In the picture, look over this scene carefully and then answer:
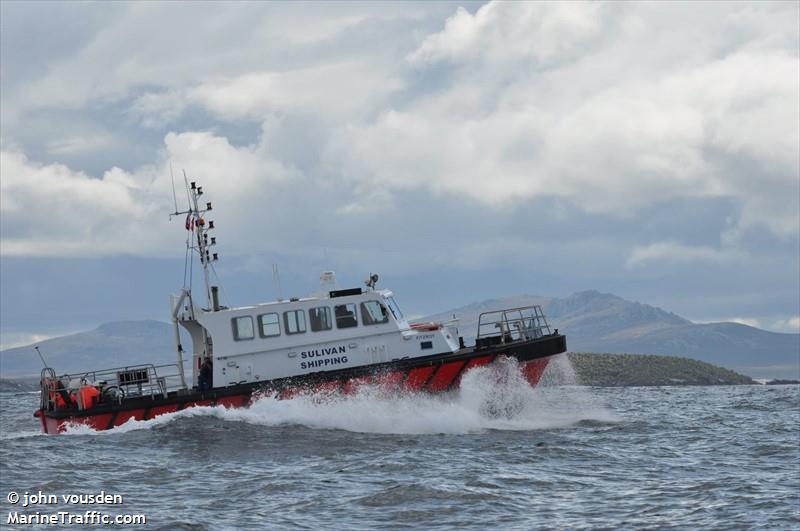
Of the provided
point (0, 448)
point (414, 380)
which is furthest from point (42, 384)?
point (414, 380)

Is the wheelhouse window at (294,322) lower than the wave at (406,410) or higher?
higher

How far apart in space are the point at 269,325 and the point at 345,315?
189cm

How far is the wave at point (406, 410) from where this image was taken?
25156 millimetres

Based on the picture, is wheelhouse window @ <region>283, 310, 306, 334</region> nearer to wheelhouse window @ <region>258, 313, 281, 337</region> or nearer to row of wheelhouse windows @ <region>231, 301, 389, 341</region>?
row of wheelhouse windows @ <region>231, 301, 389, 341</region>

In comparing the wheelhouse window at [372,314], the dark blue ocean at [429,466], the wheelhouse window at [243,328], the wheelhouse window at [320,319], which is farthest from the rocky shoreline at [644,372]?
the wheelhouse window at [243,328]

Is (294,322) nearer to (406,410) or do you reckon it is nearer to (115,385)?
(406,410)

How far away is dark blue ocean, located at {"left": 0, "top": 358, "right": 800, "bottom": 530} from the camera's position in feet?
52.3

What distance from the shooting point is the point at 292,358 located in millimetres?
26172

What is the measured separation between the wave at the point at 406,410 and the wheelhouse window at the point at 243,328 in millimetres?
1710

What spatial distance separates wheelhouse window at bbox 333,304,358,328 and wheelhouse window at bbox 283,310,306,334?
847 millimetres

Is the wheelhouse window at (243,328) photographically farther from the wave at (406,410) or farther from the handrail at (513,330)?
the handrail at (513,330)

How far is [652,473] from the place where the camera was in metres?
19.7

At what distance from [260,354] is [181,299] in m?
2.75

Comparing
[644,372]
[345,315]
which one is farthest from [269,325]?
[644,372]
